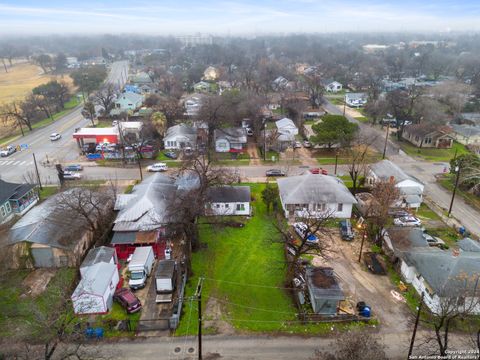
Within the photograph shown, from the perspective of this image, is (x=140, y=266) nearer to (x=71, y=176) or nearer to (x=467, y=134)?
(x=71, y=176)

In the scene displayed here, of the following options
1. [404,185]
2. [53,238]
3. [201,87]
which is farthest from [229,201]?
[201,87]

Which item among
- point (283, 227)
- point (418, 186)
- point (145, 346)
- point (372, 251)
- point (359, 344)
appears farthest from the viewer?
point (418, 186)

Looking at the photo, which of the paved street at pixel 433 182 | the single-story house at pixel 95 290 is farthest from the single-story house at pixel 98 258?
the paved street at pixel 433 182

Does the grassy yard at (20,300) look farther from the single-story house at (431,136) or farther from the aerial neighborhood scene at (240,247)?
the single-story house at (431,136)

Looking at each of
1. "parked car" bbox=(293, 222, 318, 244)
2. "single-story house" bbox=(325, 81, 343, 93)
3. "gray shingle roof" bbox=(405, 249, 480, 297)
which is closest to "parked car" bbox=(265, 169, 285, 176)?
"parked car" bbox=(293, 222, 318, 244)

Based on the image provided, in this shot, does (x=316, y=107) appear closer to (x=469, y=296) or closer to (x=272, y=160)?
(x=272, y=160)

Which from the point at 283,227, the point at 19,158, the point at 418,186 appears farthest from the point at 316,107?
the point at 19,158
